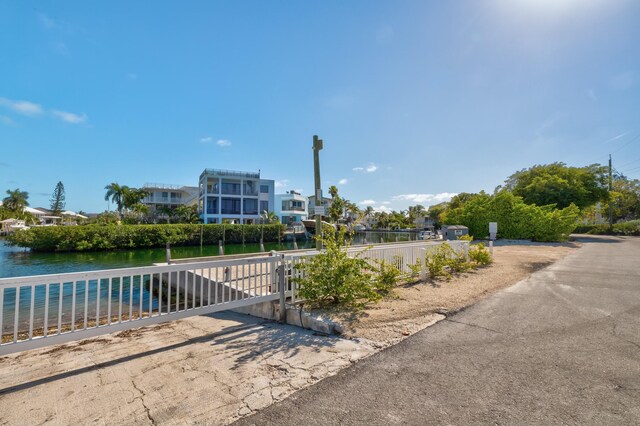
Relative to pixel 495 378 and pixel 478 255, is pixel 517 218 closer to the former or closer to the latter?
pixel 478 255

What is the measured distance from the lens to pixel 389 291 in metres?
6.09

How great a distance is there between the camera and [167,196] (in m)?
50.5

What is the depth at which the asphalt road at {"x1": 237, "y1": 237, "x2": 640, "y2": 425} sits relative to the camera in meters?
2.24

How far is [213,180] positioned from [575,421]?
47.1 metres

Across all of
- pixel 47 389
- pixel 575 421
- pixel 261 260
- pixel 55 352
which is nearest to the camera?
pixel 575 421

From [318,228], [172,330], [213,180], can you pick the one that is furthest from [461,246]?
[213,180]

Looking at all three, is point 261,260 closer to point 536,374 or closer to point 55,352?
point 55,352

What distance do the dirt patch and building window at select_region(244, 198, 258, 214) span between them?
41.4 m

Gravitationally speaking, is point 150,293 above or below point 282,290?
above

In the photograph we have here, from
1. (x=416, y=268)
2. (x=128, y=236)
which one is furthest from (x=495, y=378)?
(x=128, y=236)

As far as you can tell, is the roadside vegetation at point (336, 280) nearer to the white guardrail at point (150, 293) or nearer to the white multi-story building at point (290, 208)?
the white guardrail at point (150, 293)

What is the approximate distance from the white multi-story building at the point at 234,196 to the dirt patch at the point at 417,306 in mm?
41033

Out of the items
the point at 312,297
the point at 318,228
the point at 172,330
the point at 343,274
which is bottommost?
the point at 172,330

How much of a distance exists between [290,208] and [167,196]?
22.4 metres
